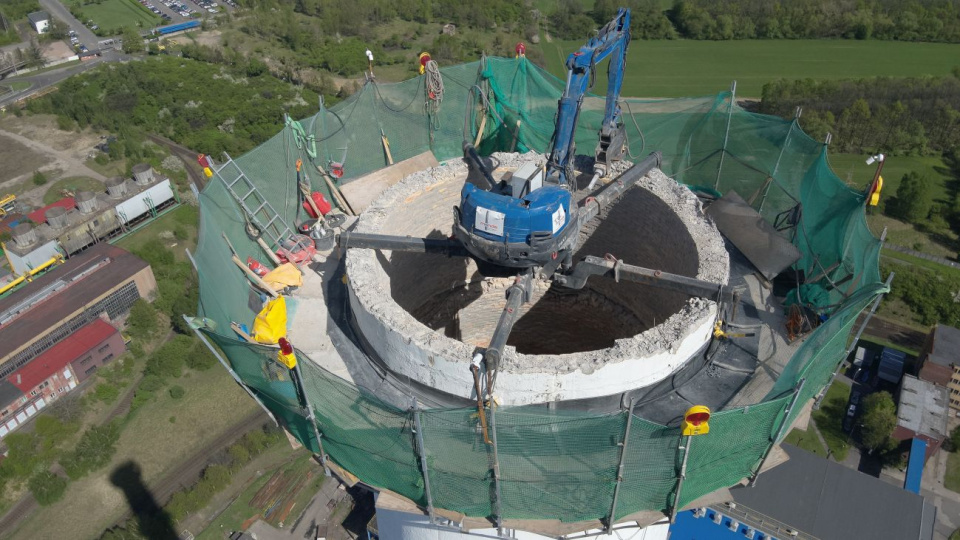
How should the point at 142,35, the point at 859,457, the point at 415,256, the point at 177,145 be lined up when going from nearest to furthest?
the point at 415,256 < the point at 859,457 < the point at 177,145 < the point at 142,35

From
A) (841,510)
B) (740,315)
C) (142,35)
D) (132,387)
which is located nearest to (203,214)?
(740,315)

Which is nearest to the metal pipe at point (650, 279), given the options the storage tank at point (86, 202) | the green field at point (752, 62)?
the storage tank at point (86, 202)

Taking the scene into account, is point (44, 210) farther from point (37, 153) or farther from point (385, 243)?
point (385, 243)

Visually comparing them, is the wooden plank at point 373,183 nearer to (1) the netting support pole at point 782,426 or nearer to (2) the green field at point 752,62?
(1) the netting support pole at point 782,426

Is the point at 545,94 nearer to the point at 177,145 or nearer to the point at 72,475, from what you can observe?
the point at 72,475

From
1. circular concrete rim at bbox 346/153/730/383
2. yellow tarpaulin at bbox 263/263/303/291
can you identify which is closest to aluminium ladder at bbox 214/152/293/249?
yellow tarpaulin at bbox 263/263/303/291
